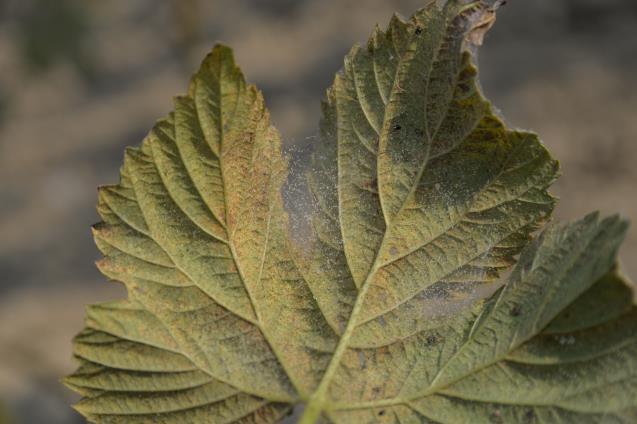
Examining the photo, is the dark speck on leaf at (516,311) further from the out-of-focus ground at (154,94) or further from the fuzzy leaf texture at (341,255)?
the out-of-focus ground at (154,94)

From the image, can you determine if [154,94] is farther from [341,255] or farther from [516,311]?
[516,311]

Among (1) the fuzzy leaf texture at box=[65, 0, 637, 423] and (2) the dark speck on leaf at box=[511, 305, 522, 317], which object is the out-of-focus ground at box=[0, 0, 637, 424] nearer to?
(1) the fuzzy leaf texture at box=[65, 0, 637, 423]

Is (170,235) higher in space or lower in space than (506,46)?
lower

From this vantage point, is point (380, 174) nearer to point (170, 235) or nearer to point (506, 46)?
point (170, 235)

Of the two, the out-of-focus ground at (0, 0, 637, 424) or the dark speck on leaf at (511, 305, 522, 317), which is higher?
the out-of-focus ground at (0, 0, 637, 424)

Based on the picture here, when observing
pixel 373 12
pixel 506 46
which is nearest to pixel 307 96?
pixel 373 12

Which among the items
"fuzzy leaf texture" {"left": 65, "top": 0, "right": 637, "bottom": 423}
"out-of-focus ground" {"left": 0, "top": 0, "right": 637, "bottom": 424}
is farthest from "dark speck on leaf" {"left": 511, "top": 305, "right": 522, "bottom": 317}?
"out-of-focus ground" {"left": 0, "top": 0, "right": 637, "bottom": 424}

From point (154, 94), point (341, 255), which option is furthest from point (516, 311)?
point (154, 94)
